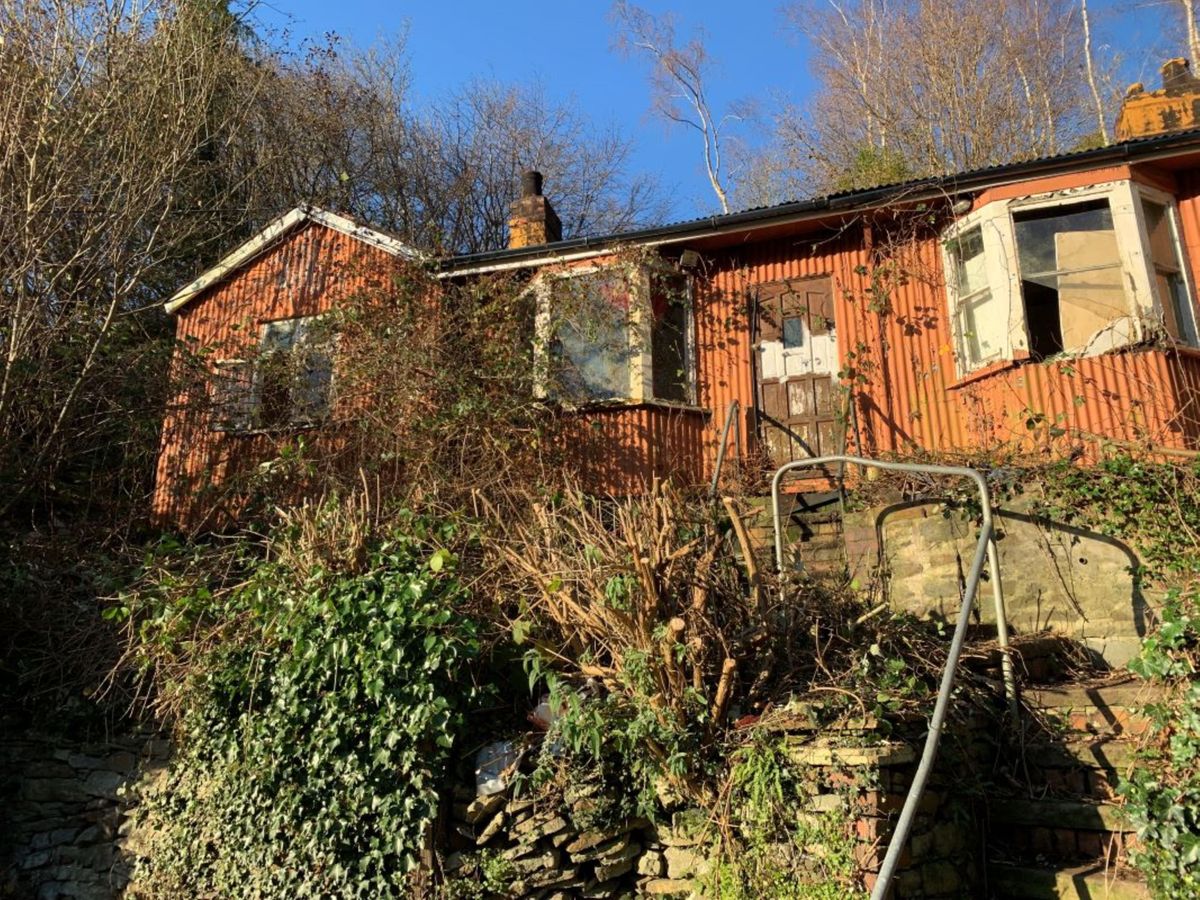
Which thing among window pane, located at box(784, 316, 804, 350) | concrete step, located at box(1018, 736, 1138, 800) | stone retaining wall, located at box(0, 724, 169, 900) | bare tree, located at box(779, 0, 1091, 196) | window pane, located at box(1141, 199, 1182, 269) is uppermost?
bare tree, located at box(779, 0, 1091, 196)

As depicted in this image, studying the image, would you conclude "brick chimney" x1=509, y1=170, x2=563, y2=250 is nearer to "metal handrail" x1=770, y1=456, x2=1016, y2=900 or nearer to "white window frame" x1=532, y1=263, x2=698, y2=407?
"white window frame" x1=532, y1=263, x2=698, y2=407

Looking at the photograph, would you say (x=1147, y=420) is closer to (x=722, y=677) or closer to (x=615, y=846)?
(x=722, y=677)

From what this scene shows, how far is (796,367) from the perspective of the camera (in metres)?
10.3

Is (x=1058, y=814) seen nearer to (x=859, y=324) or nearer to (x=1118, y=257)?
(x=1118, y=257)

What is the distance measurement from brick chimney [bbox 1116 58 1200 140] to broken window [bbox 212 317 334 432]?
396 inches

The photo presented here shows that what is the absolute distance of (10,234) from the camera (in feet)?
30.4

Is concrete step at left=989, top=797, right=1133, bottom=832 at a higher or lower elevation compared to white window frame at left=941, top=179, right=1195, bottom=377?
lower

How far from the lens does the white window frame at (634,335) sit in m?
10.2

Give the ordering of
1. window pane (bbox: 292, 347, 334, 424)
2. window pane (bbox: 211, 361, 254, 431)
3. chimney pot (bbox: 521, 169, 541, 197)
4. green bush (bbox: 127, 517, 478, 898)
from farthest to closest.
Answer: chimney pot (bbox: 521, 169, 541, 197)
window pane (bbox: 211, 361, 254, 431)
window pane (bbox: 292, 347, 334, 424)
green bush (bbox: 127, 517, 478, 898)

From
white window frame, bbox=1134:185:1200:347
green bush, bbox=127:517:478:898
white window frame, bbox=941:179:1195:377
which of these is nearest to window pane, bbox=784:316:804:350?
white window frame, bbox=941:179:1195:377

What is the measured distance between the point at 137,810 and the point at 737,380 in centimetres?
734

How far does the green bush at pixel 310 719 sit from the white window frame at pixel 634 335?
150 inches

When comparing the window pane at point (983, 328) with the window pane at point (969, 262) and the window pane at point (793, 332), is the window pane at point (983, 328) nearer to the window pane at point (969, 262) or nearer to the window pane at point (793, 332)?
the window pane at point (969, 262)

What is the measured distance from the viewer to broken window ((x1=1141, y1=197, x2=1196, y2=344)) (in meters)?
8.56
